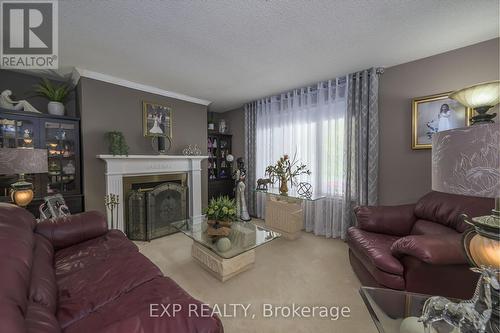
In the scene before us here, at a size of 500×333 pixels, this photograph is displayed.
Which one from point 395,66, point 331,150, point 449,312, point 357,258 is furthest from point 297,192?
point 449,312

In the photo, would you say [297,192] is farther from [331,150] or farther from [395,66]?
[395,66]

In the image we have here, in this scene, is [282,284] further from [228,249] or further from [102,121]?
[102,121]

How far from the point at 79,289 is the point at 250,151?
11.4 ft

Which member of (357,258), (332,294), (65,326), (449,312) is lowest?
(332,294)

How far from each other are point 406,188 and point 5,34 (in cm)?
465

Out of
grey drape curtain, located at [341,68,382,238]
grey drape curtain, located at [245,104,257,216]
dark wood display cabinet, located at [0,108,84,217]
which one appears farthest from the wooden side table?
dark wood display cabinet, located at [0,108,84,217]

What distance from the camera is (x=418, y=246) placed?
1.41 m

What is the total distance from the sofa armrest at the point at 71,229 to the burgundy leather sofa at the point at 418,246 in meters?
2.47

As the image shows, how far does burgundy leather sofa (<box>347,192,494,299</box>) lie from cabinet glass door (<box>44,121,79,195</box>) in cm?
363

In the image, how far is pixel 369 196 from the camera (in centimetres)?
276

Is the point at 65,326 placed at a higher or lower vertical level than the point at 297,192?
lower

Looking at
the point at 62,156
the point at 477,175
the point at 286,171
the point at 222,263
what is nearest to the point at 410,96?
the point at 286,171

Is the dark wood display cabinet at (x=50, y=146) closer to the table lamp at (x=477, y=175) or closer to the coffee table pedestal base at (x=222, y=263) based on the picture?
the coffee table pedestal base at (x=222, y=263)

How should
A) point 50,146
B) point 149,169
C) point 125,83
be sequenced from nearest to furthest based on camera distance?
point 50,146
point 125,83
point 149,169
